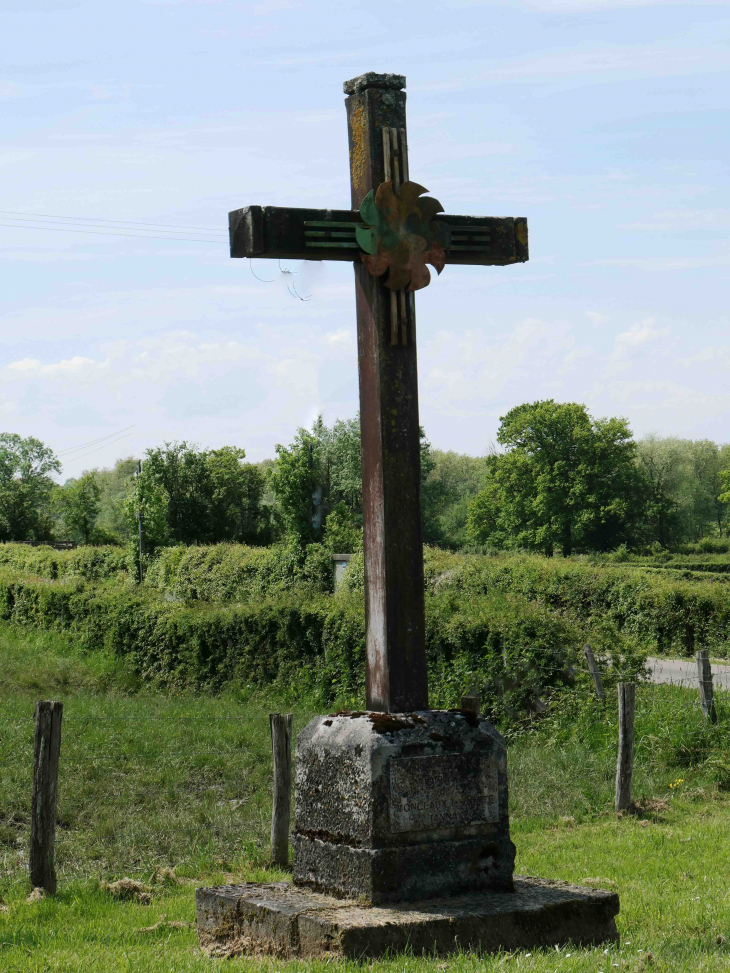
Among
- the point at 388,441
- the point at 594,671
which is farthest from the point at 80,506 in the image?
the point at 388,441

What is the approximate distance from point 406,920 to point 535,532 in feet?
207

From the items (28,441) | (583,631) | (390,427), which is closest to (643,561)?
(583,631)

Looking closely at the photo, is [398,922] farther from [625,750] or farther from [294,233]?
[625,750]

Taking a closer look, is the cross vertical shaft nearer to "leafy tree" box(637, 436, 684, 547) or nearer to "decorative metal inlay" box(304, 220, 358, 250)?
"decorative metal inlay" box(304, 220, 358, 250)

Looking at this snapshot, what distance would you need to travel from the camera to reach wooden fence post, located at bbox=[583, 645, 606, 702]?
1281cm

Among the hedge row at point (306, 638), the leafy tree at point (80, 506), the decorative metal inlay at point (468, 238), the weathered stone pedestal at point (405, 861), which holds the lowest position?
the weathered stone pedestal at point (405, 861)

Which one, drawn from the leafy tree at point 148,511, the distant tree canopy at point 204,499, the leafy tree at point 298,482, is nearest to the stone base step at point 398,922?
the leafy tree at point 298,482

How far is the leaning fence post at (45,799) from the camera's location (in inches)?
300

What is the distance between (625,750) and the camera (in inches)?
→ 394

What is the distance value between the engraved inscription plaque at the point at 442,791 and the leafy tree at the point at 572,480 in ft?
200

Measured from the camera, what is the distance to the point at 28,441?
95938mm

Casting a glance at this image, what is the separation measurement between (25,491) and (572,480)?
33.9m

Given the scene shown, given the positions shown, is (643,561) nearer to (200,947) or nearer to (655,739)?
(655,739)

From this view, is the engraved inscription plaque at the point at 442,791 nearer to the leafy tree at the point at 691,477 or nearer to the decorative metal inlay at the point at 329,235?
the decorative metal inlay at the point at 329,235
